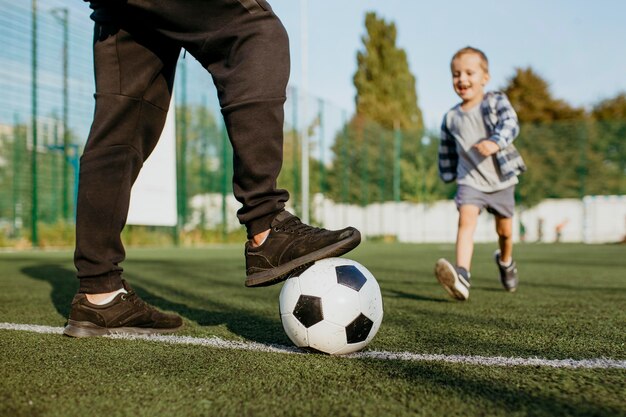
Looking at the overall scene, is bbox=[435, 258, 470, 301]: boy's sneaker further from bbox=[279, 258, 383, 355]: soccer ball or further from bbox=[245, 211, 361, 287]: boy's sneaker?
bbox=[245, 211, 361, 287]: boy's sneaker

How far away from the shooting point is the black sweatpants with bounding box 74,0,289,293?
6.47 feet

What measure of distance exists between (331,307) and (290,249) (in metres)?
0.23

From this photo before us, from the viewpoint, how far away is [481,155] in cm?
418

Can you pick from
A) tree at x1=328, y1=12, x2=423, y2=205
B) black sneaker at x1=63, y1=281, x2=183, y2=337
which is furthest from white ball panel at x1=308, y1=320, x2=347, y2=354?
tree at x1=328, y1=12, x2=423, y2=205

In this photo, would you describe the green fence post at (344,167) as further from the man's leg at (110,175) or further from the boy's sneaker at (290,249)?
the boy's sneaker at (290,249)

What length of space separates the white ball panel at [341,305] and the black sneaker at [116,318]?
712 millimetres

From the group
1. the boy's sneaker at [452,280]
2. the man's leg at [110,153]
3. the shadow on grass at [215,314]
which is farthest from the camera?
the boy's sneaker at [452,280]

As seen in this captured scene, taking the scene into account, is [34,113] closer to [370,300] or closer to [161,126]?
[161,126]

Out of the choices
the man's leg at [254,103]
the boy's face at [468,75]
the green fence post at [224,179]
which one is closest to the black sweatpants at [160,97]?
the man's leg at [254,103]

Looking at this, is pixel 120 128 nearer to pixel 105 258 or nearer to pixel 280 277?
pixel 105 258

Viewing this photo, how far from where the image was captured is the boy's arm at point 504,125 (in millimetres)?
3920

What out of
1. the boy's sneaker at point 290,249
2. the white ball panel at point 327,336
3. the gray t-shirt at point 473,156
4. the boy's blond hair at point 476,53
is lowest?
the white ball panel at point 327,336

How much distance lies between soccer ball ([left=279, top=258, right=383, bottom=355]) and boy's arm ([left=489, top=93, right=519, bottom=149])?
2163 mm

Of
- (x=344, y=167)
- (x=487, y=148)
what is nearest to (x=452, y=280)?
(x=487, y=148)
